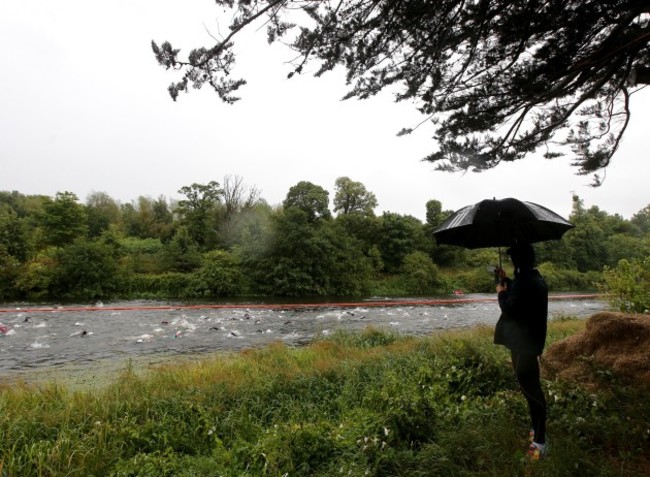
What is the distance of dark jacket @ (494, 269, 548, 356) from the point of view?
10.4 ft

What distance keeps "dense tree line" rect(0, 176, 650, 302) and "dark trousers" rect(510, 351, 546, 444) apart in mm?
29049

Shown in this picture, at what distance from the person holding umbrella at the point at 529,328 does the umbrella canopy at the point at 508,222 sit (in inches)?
17.1

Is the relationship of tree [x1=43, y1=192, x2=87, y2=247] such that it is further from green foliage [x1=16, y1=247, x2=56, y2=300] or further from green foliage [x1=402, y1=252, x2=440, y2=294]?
green foliage [x1=402, y1=252, x2=440, y2=294]

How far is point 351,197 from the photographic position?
55.1 metres

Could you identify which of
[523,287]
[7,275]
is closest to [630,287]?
[523,287]

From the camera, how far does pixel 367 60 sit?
4062 mm

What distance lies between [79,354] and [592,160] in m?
13.1

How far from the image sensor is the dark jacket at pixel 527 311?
3.18m

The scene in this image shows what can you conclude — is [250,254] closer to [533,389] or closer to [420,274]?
[420,274]

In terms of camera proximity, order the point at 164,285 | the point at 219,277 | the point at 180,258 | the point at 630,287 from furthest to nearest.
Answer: the point at 180,258 < the point at 219,277 < the point at 164,285 < the point at 630,287

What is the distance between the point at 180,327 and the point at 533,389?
14158 millimetres

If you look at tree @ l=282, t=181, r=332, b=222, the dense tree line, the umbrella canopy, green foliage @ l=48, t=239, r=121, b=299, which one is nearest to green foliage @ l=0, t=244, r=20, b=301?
the dense tree line

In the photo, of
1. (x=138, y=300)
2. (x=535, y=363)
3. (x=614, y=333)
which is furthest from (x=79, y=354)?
(x=138, y=300)

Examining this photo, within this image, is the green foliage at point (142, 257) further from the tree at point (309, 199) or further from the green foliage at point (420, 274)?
the green foliage at point (420, 274)
